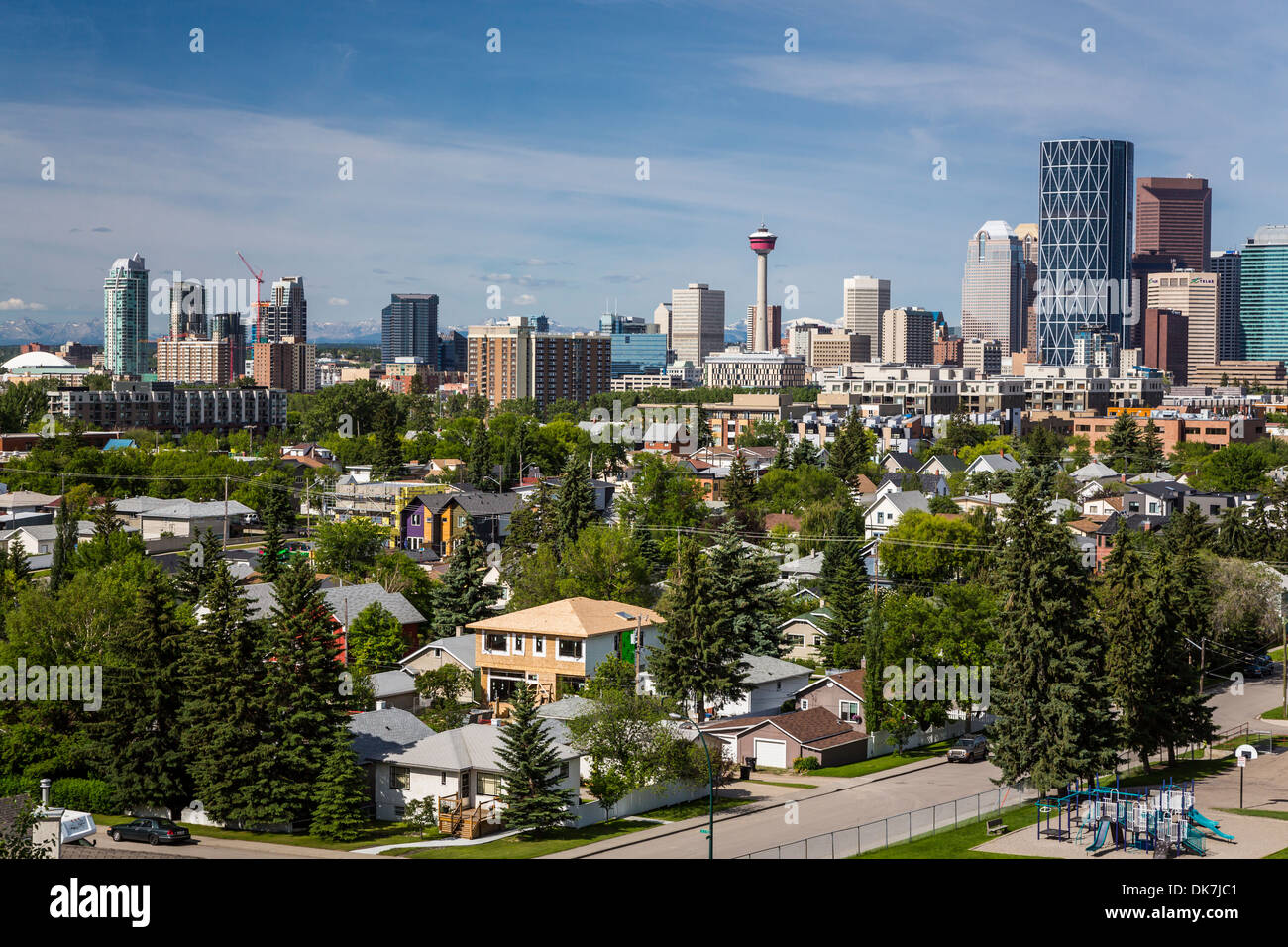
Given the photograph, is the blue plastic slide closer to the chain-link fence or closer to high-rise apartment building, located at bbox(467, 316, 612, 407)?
the chain-link fence

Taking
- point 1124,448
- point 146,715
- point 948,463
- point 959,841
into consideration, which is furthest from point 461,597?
point 1124,448

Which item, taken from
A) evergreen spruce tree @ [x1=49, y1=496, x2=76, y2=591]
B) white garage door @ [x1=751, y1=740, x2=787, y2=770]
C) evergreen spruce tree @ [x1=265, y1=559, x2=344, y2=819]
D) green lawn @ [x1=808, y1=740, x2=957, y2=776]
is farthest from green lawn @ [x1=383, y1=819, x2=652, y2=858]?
evergreen spruce tree @ [x1=49, y1=496, x2=76, y2=591]

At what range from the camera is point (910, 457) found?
9962 cm

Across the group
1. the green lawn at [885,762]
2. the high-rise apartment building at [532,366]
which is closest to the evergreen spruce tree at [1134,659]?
the green lawn at [885,762]

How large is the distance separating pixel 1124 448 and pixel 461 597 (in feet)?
260

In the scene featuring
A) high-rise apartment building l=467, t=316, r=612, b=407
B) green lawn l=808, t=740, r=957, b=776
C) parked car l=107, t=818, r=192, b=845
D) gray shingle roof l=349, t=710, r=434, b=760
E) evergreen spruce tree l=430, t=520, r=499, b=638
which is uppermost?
high-rise apartment building l=467, t=316, r=612, b=407

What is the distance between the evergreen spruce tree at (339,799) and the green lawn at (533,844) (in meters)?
2.10

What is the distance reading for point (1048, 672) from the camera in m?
29.6

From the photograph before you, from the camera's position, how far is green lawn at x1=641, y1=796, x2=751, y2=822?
28.9 meters

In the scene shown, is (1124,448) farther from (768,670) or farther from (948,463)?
(768,670)

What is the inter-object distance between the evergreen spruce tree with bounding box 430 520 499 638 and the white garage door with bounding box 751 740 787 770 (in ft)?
40.3

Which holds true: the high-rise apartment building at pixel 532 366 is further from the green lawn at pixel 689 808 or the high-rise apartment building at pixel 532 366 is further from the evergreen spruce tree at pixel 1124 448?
the green lawn at pixel 689 808
